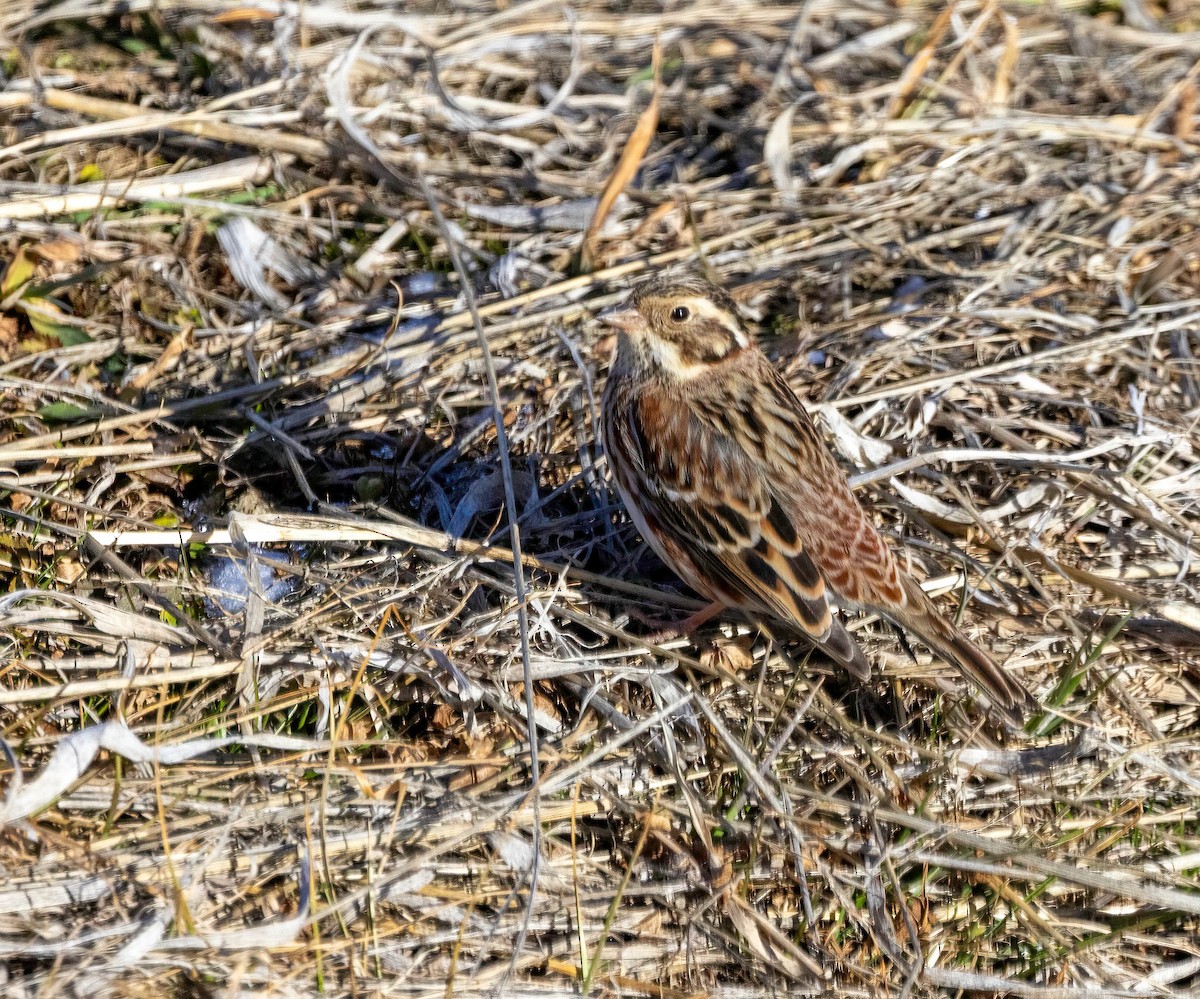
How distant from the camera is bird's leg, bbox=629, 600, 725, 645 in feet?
14.5

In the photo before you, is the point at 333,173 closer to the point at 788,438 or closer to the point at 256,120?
the point at 256,120

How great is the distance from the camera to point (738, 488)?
4402 mm

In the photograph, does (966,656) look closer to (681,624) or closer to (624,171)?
(681,624)

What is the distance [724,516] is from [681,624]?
0.42m

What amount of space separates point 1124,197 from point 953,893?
12.1 ft

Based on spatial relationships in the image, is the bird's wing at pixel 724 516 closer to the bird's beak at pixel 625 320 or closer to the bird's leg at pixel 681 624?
the bird's leg at pixel 681 624

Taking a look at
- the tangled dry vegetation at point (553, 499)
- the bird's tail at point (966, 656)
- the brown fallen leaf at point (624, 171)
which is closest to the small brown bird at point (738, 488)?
the bird's tail at point (966, 656)

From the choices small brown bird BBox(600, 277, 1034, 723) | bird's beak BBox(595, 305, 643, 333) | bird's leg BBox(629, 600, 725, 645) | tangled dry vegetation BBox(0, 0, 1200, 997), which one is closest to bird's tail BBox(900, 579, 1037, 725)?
small brown bird BBox(600, 277, 1034, 723)

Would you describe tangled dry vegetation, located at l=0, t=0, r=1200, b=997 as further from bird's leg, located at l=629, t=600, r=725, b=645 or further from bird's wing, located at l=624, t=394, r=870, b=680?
bird's wing, located at l=624, t=394, r=870, b=680

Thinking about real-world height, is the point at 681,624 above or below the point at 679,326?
below

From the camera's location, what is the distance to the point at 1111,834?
4023 mm

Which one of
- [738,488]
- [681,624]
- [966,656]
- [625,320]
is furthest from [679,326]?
[966,656]

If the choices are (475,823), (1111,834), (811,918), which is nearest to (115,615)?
(475,823)

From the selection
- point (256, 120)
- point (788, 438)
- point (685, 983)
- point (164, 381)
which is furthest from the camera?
point (256, 120)
